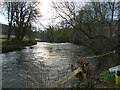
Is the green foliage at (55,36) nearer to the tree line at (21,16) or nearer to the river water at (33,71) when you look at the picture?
the tree line at (21,16)

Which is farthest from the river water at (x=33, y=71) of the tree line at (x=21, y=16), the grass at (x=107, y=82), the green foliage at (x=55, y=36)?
the green foliage at (x=55, y=36)

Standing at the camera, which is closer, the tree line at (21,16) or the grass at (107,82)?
the grass at (107,82)

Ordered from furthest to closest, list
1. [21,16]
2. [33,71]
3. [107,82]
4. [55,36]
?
[55,36]
[21,16]
[33,71]
[107,82]

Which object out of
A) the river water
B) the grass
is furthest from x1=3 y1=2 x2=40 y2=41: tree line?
the grass

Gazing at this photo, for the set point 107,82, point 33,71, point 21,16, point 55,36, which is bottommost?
point 33,71

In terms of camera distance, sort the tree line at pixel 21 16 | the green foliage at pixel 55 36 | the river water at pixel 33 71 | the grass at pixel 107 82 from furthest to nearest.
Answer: the green foliage at pixel 55 36 < the tree line at pixel 21 16 < the river water at pixel 33 71 < the grass at pixel 107 82

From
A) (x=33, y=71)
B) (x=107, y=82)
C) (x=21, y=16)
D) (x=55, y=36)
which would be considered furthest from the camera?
(x=55, y=36)

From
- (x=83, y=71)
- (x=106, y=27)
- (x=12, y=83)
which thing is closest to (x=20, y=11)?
(x=106, y=27)

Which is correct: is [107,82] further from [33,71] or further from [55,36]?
[55,36]

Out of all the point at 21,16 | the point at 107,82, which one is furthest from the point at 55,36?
the point at 107,82

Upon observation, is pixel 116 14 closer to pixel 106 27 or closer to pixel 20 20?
pixel 106 27

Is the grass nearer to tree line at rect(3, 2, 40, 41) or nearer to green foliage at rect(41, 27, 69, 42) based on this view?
tree line at rect(3, 2, 40, 41)

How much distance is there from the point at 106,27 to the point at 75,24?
3.95 metres

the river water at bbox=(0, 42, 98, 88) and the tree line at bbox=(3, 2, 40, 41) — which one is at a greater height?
the tree line at bbox=(3, 2, 40, 41)
